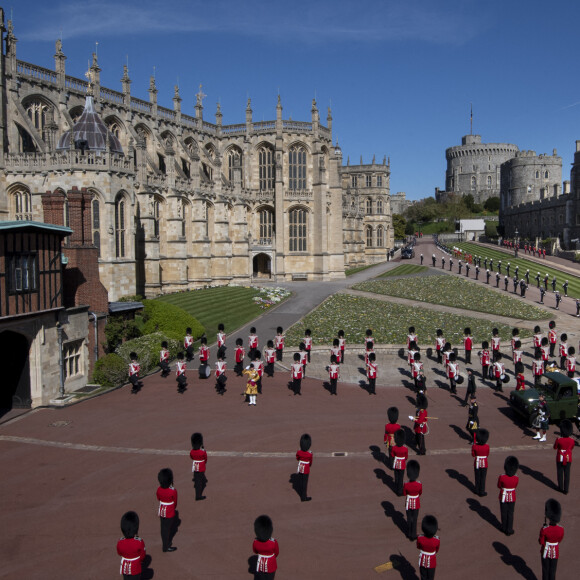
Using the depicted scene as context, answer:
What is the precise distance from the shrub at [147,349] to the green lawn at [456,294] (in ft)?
66.8

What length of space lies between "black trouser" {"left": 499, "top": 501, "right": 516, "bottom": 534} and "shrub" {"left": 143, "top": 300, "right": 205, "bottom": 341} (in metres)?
18.2

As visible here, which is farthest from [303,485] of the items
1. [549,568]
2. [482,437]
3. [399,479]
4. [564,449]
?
[564,449]

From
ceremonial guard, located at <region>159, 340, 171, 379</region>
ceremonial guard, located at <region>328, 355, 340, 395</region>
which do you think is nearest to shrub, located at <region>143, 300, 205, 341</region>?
ceremonial guard, located at <region>159, 340, 171, 379</region>

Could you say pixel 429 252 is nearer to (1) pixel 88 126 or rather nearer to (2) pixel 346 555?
(1) pixel 88 126

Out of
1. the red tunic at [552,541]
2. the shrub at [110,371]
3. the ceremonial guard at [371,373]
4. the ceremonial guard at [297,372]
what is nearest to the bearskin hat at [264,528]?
the red tunic at [552,541]

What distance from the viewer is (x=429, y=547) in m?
8.21

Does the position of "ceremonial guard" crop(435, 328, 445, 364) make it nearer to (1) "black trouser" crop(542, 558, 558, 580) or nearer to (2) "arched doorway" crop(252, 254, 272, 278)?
(1) "black trouser" crop(542, 558, 558, 580)

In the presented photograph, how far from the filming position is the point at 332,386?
19.3 meters

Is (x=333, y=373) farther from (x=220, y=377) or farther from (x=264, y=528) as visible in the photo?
(x=264, y=528)

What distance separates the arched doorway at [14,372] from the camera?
57.5 ft

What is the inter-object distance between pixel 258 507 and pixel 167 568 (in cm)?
244

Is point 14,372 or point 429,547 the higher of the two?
point 14,372

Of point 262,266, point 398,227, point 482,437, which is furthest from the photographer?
point 398,227

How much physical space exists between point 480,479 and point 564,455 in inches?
72.1
